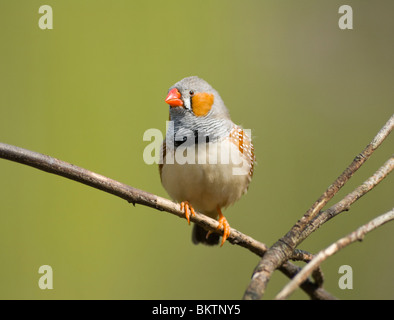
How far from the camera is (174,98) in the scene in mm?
2514

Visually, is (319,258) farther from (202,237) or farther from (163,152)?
(202,237)

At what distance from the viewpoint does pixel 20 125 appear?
415 centimetres

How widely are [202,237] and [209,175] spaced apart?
802 millimetres

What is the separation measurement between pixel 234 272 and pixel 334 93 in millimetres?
2073

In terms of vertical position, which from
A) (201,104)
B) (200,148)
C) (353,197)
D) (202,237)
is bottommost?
(353,197)

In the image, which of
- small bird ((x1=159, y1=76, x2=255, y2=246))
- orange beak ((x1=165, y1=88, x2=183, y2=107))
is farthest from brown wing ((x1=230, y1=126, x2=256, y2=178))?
orange beak ((x1=165, y1=88, x2=183, y2=107))

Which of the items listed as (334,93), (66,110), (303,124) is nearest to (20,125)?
(66,110)

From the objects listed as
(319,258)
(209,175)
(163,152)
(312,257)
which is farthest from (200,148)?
(319,258)

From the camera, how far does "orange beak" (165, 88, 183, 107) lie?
250 centimetres

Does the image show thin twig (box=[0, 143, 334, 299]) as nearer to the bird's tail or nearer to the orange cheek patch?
the orange cheek patch

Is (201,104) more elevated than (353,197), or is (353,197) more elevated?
(201,104)

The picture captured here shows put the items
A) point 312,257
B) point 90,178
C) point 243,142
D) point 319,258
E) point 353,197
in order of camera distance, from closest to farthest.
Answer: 1. point 319,258
2. point 90,178
3. point 353,197
4. point 312,257
5. point 243,142

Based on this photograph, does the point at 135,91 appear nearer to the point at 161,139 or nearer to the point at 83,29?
the point at 83,29

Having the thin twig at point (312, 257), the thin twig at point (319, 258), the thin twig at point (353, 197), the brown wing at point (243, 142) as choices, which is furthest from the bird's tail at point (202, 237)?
the thin twig at point (319, 258)
